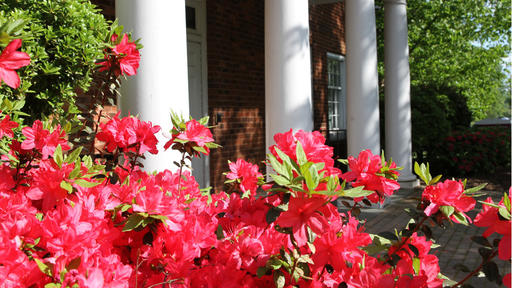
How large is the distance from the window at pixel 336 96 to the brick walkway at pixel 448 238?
3.74 meters

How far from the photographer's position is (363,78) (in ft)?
23.6

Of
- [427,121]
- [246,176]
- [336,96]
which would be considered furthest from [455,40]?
[246,176]

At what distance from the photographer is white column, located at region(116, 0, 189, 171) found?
3182 mm

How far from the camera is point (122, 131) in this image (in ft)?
6.09

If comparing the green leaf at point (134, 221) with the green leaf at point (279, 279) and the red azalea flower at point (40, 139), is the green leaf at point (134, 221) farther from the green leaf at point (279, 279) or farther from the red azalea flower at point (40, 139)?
the red azalea flower at point (40, 139)

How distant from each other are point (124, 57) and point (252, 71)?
7033mm

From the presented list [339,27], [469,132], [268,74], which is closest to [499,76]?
[469,132]

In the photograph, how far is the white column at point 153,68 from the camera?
3.18 m

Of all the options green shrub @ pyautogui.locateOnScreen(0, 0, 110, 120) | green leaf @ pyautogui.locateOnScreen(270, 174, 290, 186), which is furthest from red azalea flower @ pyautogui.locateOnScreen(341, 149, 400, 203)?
green shrub @ pyautogui.locateOnScreen(0, 0, 110, 120)

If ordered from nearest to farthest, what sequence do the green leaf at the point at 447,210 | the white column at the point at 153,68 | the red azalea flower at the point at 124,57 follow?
the green leaf at the point at 447,210
the red azalea flower at the point at 124,57
the white column at the point at 153,68

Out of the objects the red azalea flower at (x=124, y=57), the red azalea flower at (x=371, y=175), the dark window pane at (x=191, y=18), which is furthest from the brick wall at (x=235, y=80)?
the red azalea flower at (x=371, y=175)

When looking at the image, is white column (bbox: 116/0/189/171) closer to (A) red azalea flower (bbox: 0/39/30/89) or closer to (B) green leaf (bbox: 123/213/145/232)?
(B) green leaf (bbox: 123/213/145/232)

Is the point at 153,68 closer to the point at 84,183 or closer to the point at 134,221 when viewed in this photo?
the point at 84,183

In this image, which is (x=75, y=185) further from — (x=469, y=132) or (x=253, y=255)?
(x=469, y=132)
